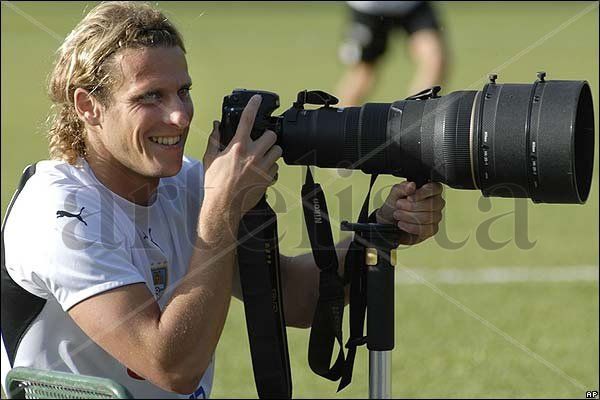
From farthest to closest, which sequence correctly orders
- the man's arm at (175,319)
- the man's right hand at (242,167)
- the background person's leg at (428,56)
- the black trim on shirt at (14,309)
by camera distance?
1. the background person's leg at (428,56)
2. the black trim on shirt at (14,309)
3. the man's right hand at (242,167)
4. the man's arm at (175,319)

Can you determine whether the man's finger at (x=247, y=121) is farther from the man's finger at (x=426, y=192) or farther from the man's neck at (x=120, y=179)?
the man's finger at (x=426, y=192)

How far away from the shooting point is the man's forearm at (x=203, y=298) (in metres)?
2.68

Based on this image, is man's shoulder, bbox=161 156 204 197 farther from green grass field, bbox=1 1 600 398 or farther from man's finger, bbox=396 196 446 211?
man's finger, bbox=396 196 446 211

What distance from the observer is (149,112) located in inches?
114

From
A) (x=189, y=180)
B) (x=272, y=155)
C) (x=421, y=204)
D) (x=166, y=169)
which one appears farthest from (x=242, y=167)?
(x=189, y=180)

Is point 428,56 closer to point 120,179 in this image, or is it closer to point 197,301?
point 120,179

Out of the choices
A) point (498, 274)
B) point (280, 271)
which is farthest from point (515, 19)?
point (280, 271)

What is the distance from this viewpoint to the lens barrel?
2.72 meters

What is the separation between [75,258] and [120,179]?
37cm

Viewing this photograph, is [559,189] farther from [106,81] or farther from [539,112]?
[106,81]

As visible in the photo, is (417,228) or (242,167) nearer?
(242,167)

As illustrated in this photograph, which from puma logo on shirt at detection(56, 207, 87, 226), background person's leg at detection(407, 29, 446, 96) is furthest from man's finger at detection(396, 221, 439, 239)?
background person's leg at detection(407, 29, 446, 96)

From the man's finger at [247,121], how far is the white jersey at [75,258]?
417 millimetres

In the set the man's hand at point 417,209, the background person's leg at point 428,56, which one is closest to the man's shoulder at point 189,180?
the man's hand at point 417,209
